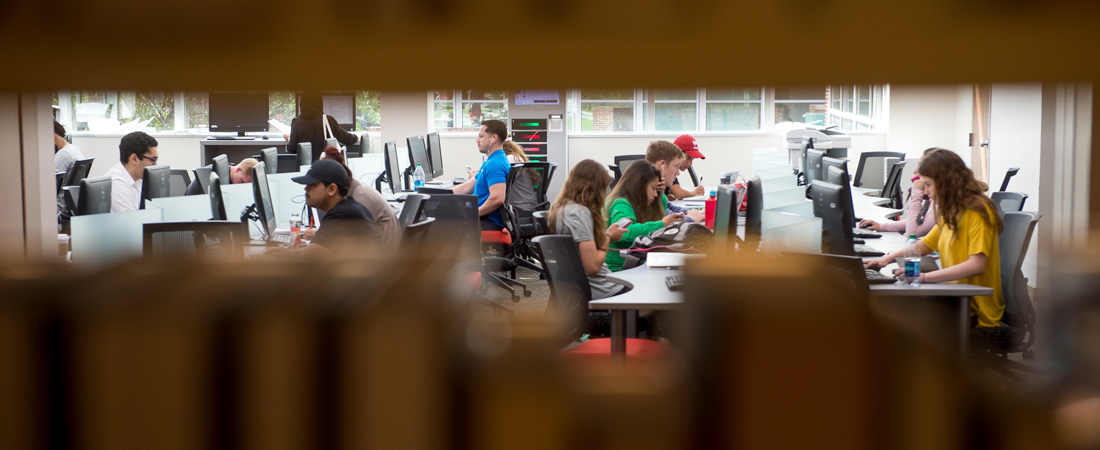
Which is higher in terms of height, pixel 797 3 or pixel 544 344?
pixel 797 3

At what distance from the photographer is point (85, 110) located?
1312 centimetres

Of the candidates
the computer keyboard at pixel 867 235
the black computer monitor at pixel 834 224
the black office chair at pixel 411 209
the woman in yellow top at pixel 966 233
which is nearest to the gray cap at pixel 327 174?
the black office chair at pixel 411 209

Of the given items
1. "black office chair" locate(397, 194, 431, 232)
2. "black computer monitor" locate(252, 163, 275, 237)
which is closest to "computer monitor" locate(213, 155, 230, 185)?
"black computer monitor" locate(252, 163, 275, 237)

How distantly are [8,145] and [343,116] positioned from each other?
9.89m

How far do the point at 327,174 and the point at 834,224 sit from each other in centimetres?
238

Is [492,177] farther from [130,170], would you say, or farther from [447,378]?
[447,378]

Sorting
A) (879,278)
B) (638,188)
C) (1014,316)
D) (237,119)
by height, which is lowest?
(1014,316)

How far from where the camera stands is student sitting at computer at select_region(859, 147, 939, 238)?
5027 mm

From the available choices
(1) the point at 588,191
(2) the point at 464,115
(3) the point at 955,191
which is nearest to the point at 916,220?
(3) the point at 955,191

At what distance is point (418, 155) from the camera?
8680 millimetres

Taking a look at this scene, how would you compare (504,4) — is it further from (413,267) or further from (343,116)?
(343,116)

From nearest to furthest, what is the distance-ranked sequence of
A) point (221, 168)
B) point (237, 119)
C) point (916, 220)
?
point (916, 220) < point (221, 168) < point (237, 119)

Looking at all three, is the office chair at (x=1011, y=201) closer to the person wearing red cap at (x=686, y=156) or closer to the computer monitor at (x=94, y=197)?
the person wearing red cap at (x=686, y=156)

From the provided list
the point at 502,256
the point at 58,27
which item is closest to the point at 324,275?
the point at 58,27
